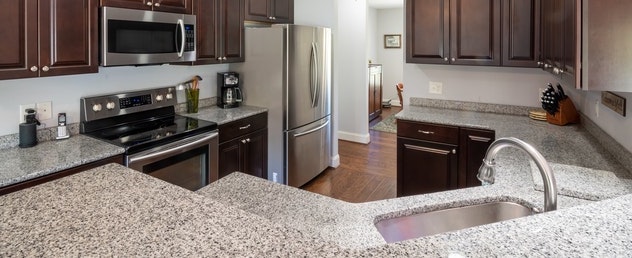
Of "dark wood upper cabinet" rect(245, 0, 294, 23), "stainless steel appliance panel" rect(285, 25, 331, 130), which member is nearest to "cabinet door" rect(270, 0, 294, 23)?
"dark wood upper cabinet" rect(245, 0, 294, 23)

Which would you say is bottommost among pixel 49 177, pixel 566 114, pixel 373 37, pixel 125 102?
pixel 49 177

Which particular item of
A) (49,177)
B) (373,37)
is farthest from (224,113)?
(373,37)

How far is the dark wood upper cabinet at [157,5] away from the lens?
2.42 meters

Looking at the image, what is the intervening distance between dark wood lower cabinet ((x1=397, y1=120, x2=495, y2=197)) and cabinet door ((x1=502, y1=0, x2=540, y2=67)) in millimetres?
664

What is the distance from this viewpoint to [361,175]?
14.3ft

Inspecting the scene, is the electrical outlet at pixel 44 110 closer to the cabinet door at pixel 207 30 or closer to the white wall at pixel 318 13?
the cabinet door at pixel 207 30

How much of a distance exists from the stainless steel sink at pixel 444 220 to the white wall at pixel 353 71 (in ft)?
14.2

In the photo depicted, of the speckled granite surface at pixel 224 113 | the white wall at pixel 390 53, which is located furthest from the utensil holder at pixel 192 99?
the white wall at pixel 390 53

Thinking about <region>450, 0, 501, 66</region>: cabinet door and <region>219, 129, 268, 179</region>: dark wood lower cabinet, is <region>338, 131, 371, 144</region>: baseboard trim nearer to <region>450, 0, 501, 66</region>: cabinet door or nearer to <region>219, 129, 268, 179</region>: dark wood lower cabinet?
<region>219, 129, 268, 179</region>: dark wood lower cabinet

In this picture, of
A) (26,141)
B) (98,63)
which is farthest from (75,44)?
(26,141)

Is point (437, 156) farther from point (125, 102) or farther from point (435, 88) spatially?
point (125, 102)

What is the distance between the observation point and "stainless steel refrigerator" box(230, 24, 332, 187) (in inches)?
136

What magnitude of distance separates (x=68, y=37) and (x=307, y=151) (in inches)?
90.4

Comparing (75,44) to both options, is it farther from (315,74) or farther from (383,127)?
(383,127)
